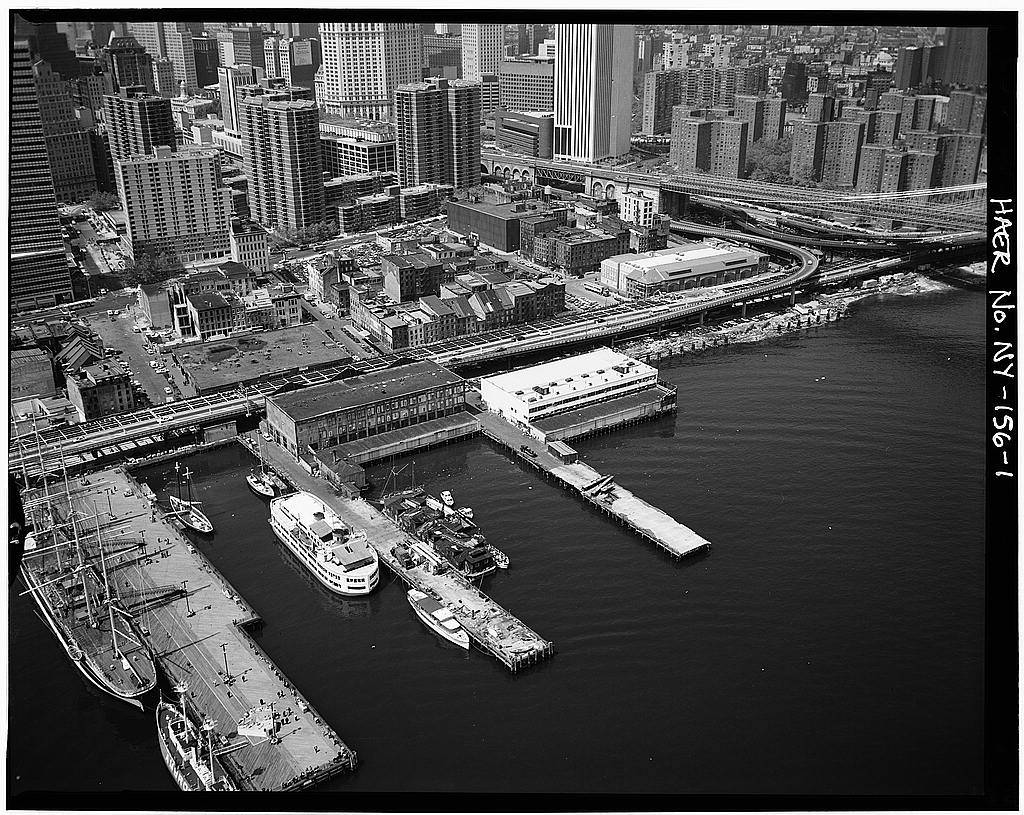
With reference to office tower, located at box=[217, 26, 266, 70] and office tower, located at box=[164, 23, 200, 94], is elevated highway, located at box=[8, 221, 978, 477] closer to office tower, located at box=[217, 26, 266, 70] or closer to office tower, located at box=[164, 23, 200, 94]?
office tower, located at box=[164, 23, 200, 94]

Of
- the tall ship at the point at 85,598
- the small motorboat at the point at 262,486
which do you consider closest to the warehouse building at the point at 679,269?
the small motorboat at the point at 262,486

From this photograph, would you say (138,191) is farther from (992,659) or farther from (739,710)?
(992,659)

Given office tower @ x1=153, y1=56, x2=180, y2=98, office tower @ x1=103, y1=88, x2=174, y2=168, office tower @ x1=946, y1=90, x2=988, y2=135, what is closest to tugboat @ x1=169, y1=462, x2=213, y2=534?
office tower @ x1=103, y1=88, x2=174, y2=168

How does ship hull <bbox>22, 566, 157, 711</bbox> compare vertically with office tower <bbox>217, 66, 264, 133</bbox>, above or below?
below

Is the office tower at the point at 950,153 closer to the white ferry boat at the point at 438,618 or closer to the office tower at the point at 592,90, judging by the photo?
the office tower at the point at 592,90

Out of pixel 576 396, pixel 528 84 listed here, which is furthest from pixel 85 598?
pixel 528 84

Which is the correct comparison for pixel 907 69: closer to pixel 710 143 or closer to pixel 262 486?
pixel 710 143
